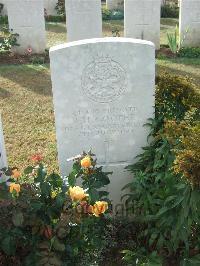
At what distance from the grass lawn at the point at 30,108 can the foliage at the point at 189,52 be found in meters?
0.37

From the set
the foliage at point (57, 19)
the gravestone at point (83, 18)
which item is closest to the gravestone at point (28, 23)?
the gravestone at point (83, 18)

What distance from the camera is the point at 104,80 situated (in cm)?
393

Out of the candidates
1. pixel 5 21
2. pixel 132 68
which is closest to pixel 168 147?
pixel 132 68

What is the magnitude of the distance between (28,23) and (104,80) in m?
6.74

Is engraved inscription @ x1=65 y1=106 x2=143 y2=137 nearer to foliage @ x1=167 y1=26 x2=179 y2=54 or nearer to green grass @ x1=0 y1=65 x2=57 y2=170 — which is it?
green grass @ x1=0 y1=65 x2=57 y2=170

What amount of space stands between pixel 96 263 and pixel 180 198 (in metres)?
0.96

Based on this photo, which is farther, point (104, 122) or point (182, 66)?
point (182, 66)

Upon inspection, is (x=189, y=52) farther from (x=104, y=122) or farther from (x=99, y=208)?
(x=99, y=208)

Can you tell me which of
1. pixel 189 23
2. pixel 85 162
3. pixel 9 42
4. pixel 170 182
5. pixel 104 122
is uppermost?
pixel 189 23

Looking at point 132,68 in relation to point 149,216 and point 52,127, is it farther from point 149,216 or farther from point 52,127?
point 52,127

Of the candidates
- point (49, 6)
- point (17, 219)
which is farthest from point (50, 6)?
point (17, 219)

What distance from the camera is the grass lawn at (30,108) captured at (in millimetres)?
5820

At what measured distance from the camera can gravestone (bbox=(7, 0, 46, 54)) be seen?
32.1ft

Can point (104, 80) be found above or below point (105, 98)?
above
